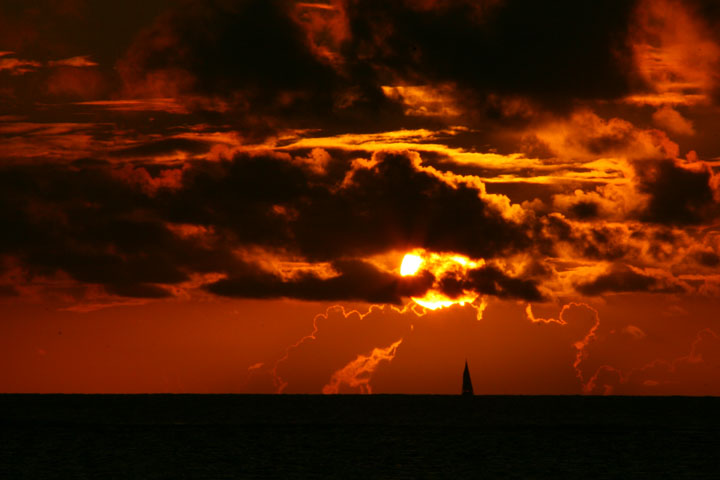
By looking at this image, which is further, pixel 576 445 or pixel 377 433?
pixel 377 433

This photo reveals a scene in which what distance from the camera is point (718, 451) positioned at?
148000 mm

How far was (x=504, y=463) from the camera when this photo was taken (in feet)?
415

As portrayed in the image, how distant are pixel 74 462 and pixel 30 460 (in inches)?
214

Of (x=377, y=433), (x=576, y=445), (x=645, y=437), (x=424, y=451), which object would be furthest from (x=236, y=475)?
(x=645, y=437)

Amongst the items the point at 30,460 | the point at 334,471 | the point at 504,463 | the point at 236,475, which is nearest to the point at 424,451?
the point at 504,463

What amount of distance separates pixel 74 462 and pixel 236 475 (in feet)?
87.3

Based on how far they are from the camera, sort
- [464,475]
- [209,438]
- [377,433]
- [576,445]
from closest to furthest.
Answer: [464,475] < [576,445] < [209,438] < [377,433]

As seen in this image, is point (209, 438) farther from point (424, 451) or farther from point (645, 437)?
point (645, 437)

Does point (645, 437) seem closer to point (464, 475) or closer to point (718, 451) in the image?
point (718, 451)

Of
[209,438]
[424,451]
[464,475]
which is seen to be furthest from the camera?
[209,438]

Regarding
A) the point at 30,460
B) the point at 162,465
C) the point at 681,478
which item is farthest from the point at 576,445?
the point at 30,460

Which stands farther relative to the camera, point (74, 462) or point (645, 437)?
point (645, 437)

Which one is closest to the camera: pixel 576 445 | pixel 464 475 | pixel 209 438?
pixel 464 475

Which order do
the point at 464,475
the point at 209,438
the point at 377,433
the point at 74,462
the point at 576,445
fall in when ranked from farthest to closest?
the point at 377,433, the point at 209,438, the point at 576,445, the point at 74,462, the point at 464,475
